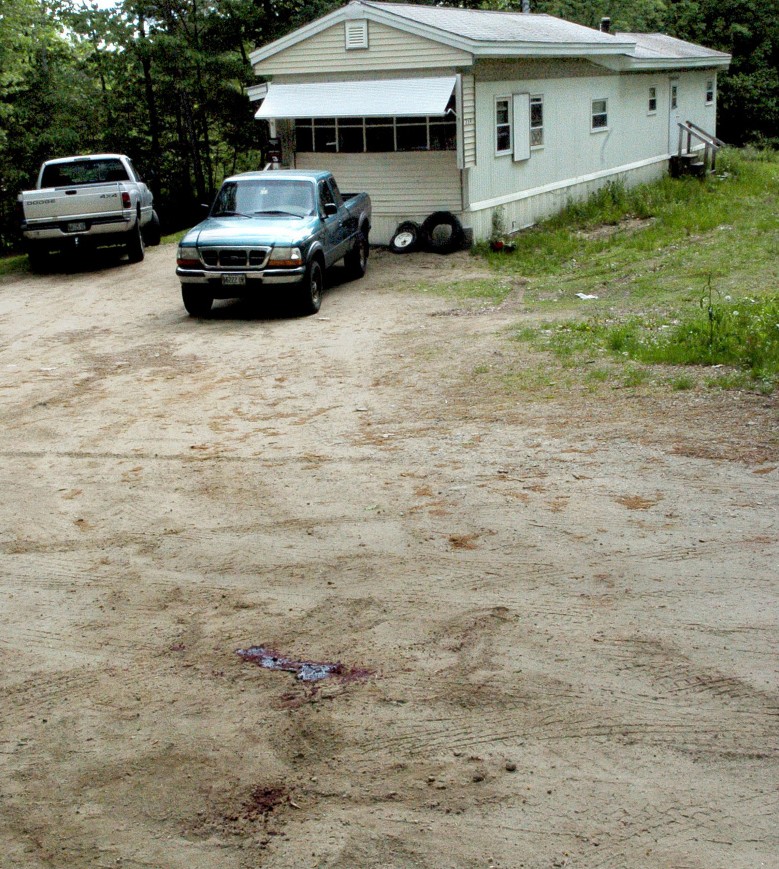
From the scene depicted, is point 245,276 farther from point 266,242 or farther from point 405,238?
point 405,238

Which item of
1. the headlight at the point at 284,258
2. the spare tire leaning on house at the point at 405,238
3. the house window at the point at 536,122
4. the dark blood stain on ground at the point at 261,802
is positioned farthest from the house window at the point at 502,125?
the dark blood stain on ground at the point at 261,802

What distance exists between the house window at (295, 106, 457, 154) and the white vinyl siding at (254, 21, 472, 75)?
0.86 metres

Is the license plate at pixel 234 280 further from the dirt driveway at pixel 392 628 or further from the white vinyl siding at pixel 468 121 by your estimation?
the white vinyl siding at pixel 468 121

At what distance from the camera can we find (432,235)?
19.4 meters

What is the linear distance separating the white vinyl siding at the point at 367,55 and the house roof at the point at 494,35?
5.1 inches

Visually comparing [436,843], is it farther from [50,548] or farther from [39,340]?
[39,340]

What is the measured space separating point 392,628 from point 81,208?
15.2 meters

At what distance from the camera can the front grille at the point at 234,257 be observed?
13.9 m

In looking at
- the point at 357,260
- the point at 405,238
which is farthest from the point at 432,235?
the point at 357,260

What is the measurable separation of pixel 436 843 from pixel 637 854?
2.36 feet

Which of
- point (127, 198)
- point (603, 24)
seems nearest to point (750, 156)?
point (603, 24)

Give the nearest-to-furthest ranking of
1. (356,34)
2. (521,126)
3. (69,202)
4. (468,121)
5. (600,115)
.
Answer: (69,202) < (468,121) < (356,34) < (521,126) < (600,115)

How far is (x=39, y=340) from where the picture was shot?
13758 millimetres

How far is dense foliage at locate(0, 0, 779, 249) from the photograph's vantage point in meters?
25.3
